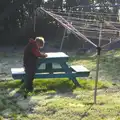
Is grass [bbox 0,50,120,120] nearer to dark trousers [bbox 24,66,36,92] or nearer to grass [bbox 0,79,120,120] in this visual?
grass [bbox 0,79,120,120]

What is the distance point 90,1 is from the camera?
56.5ft

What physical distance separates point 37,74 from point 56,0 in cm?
961

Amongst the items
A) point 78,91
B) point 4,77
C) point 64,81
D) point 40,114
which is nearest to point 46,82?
point 64,81

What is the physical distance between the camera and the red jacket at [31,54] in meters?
6.57

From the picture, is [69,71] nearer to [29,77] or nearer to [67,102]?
[29,77]

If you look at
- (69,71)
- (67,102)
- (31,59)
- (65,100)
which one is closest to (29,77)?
(31,59)

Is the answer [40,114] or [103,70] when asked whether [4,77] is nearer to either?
[103,70]

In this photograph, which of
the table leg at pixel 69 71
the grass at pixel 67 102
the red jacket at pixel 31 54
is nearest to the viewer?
the grass at pixel 67 102

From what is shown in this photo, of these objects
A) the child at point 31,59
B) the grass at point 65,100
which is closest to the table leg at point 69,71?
the grass at point 65,100

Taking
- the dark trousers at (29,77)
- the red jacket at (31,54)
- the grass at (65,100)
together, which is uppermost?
the red jacket at (31,54)

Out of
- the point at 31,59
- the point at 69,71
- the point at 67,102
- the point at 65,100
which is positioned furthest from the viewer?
the point at 69,71

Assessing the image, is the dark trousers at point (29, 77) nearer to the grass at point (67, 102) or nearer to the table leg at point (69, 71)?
the grass at point (67, 102)

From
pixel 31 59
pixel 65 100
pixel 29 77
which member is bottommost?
pixel 65 100

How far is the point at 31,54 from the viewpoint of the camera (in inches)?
261
